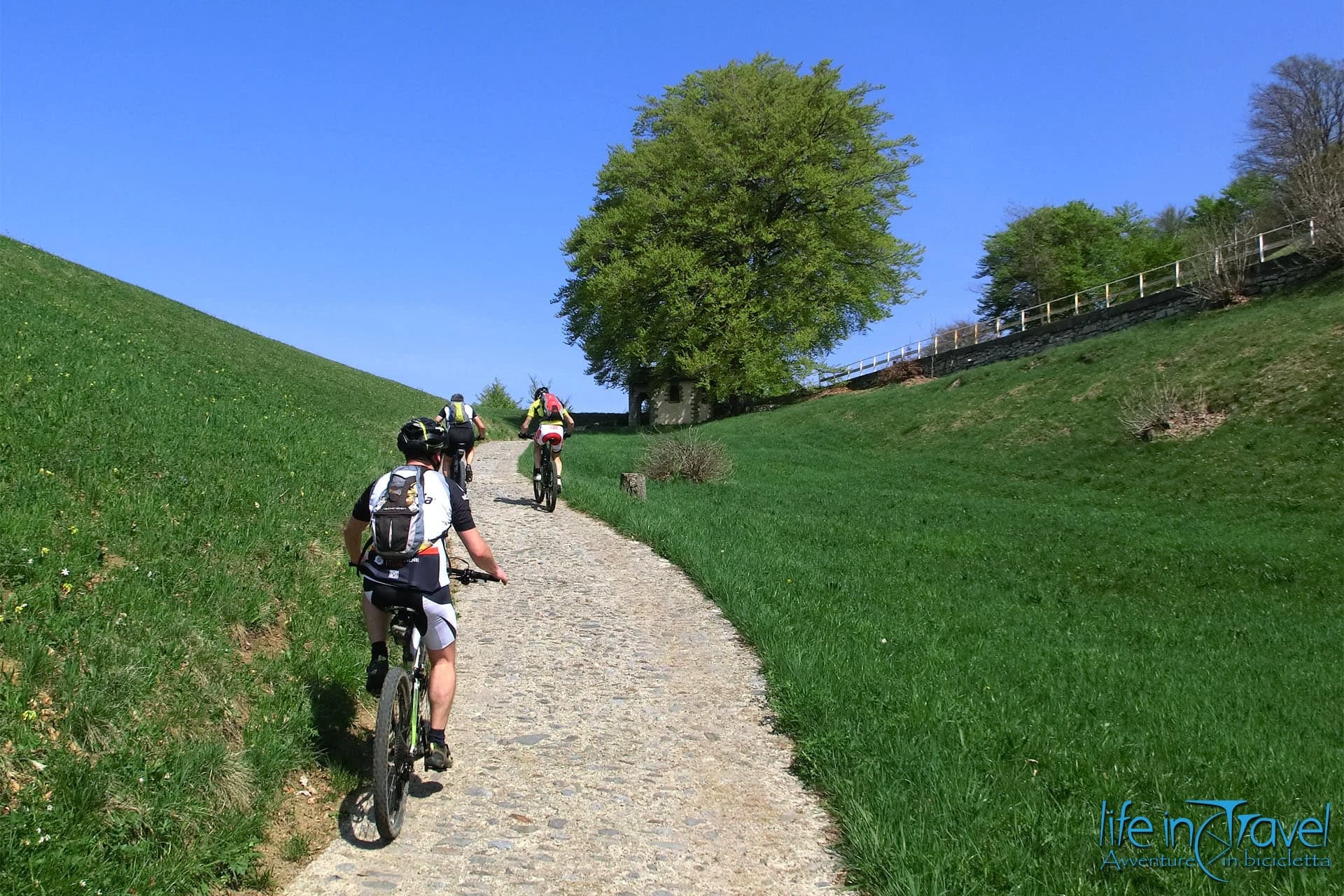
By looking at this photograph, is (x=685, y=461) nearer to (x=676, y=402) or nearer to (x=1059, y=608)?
(x=1059, y=608)

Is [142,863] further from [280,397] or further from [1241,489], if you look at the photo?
[1241,489]

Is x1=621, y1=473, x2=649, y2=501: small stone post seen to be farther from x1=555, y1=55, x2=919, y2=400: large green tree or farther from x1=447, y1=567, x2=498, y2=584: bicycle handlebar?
x1=555, y1=55, x2=919, y2=400: large green tree

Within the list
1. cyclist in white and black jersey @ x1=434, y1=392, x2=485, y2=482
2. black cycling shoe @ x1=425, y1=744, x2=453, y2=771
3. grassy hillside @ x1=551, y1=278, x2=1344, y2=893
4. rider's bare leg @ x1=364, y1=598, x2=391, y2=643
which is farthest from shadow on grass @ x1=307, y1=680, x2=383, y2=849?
cyclist in white and black jersey @ x1=434, y1=392, x2=485, y2=482

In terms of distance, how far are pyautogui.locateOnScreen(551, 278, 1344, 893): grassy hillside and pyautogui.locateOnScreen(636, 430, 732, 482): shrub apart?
1194 mm

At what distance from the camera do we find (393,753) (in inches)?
186

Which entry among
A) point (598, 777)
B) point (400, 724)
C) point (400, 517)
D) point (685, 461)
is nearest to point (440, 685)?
point (400, 724)

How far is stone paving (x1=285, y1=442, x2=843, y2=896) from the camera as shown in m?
4.56

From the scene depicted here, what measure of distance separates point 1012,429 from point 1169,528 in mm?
13129

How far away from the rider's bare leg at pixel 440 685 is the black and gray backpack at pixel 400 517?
664 mm

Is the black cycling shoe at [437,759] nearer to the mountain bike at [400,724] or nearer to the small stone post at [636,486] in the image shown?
the mountain bike at [400,724]

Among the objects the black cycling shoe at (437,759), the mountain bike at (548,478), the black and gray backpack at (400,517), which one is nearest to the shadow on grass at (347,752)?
the black cycling shoe at (437,759)

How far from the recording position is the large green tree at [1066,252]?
66000 mm

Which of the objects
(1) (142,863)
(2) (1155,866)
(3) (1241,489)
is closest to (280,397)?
(1) (142,863)

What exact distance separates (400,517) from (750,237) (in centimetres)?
4212
